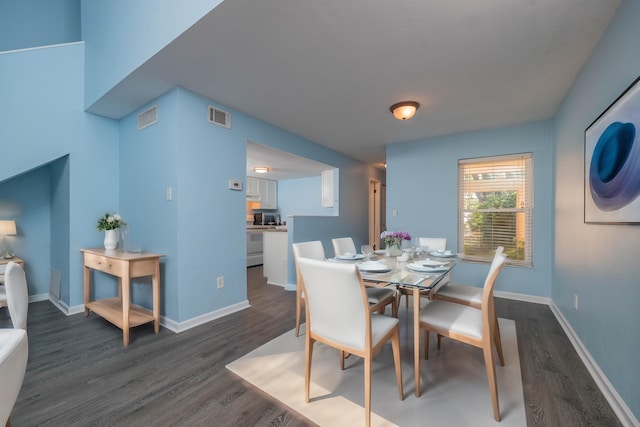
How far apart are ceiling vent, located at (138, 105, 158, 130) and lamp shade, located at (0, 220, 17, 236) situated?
1.88m

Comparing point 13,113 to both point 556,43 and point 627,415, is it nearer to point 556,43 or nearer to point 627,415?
point 556,43

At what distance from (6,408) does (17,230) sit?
4.12m

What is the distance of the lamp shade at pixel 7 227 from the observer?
3107 mm

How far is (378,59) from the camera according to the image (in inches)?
85.9

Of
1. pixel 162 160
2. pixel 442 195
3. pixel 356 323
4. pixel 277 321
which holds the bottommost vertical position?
pixel 277 321

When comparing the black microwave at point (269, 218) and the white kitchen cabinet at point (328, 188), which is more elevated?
the white kitchen cabinet at point (328, 188)

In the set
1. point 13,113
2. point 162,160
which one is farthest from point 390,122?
point 13,113

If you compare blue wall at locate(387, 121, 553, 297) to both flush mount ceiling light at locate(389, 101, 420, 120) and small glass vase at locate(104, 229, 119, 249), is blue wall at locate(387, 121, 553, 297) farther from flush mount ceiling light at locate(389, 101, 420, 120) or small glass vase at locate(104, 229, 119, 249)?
small glass vase at locate(104, 229, 119, 249)

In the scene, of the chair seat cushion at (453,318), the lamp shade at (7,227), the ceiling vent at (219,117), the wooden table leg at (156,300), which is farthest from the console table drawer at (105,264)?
the chair seat cushion at (453,318)

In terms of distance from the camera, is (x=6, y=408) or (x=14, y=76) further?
(x=14, y=76)

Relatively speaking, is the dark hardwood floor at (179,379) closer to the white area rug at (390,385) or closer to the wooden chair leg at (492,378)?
the white area rug at (390,385)

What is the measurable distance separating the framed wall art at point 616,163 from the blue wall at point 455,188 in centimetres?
166

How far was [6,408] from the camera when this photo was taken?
Answer: 61cm

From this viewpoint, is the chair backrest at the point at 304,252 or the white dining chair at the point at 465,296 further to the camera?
the chair backrest at the point at 304,252
